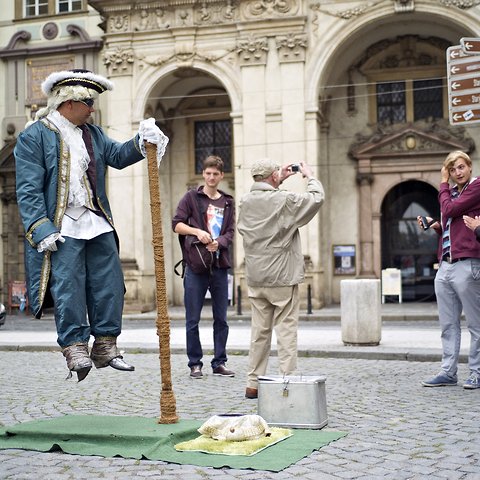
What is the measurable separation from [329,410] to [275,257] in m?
1.31

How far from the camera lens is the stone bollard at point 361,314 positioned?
1112 centimetres

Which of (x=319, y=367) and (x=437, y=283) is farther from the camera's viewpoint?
(x=319, y=367)

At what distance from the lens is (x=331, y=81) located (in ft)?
79.5

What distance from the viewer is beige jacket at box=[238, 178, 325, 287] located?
22.1 ft

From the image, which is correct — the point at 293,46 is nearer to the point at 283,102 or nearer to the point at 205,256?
the point at 283,102

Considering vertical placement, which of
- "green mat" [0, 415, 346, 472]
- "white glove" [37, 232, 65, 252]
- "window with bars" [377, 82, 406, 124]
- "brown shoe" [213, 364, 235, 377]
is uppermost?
"window with bars" [377, 82, 406, 124]

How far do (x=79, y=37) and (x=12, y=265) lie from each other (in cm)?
712

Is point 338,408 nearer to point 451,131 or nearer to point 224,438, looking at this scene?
point 224,438

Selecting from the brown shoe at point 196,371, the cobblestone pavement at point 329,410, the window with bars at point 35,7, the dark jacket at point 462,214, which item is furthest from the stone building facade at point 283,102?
the dark jacket at point 462,214

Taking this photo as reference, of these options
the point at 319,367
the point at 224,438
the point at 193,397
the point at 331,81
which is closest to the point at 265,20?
the point at 331,81

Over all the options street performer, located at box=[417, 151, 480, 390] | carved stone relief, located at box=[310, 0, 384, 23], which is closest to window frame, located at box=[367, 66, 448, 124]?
carved stone relief, located at box=[310, 0, 384, 23]

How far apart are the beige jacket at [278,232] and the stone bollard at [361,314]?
14.6 feet

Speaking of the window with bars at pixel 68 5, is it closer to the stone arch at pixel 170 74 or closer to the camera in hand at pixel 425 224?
the stone arch at pixel 170 74

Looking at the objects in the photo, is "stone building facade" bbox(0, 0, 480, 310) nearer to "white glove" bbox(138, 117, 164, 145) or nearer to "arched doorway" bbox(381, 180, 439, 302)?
"arched doorway" bbox(381, 180, 439, 302)
